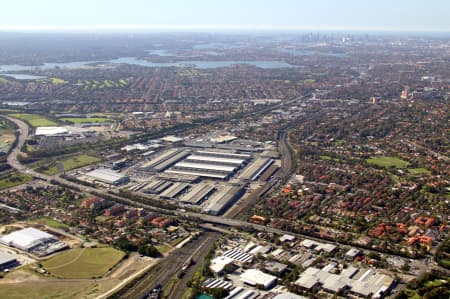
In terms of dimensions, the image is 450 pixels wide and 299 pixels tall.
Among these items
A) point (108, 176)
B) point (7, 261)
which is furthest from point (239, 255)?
point (108, 176)

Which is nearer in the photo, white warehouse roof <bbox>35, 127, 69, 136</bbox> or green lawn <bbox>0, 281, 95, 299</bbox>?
green lawn <bbox>0, 281, 95, 299</bbox>

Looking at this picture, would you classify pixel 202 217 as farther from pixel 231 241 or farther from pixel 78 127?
pixel 78 127

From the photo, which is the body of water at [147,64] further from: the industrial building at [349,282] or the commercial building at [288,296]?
the commercial building at [288,296]

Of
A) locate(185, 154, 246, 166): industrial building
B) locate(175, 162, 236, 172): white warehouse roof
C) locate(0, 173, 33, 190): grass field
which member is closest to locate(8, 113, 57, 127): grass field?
locate(0, 173, 33, 190): grass field

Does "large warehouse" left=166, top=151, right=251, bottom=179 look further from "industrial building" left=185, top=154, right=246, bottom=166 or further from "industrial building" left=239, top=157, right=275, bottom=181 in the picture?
"industrial building" left=239, top=157, right=275, bottom=181

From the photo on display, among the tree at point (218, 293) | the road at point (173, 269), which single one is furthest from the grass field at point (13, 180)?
the tree at point (218, 293)

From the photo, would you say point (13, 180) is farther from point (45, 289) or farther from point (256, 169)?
point (256, 169)
